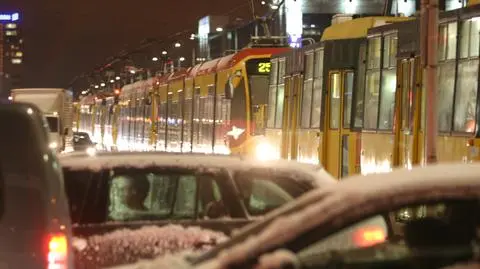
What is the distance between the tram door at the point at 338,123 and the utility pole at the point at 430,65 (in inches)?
217

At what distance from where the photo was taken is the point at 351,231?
3857 mm

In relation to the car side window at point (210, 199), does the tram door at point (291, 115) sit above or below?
above

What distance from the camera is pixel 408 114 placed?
14.8m

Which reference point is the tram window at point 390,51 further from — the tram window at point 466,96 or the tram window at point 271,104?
the tram window at point 271,104

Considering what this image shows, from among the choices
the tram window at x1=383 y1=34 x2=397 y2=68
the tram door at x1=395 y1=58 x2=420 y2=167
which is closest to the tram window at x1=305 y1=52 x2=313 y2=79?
the tram window at x1=383 y1=34 x2=397 y2=68

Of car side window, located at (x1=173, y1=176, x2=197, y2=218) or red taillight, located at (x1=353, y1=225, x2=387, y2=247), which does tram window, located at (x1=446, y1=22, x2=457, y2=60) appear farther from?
red taillight, located at (x1=353, y1=225, x2=387, y2=247)

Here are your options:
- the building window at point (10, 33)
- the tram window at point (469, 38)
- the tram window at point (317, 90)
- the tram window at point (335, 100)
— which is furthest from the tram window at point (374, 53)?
the building window at point (10, 33)

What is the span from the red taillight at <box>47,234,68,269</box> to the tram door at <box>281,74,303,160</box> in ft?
47.1

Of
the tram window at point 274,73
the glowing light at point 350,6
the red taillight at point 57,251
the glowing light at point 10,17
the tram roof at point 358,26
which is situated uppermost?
the glowing light at point 350,6

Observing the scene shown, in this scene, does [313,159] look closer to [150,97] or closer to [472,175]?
[472,175]

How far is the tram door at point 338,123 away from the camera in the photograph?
18172 mm

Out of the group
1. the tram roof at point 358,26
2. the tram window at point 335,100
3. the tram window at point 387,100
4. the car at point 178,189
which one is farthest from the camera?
the tram window at point 335,100

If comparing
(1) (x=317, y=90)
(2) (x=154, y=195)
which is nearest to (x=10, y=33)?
(1) (x=317, y=90)

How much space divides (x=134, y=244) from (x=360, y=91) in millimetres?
11261
